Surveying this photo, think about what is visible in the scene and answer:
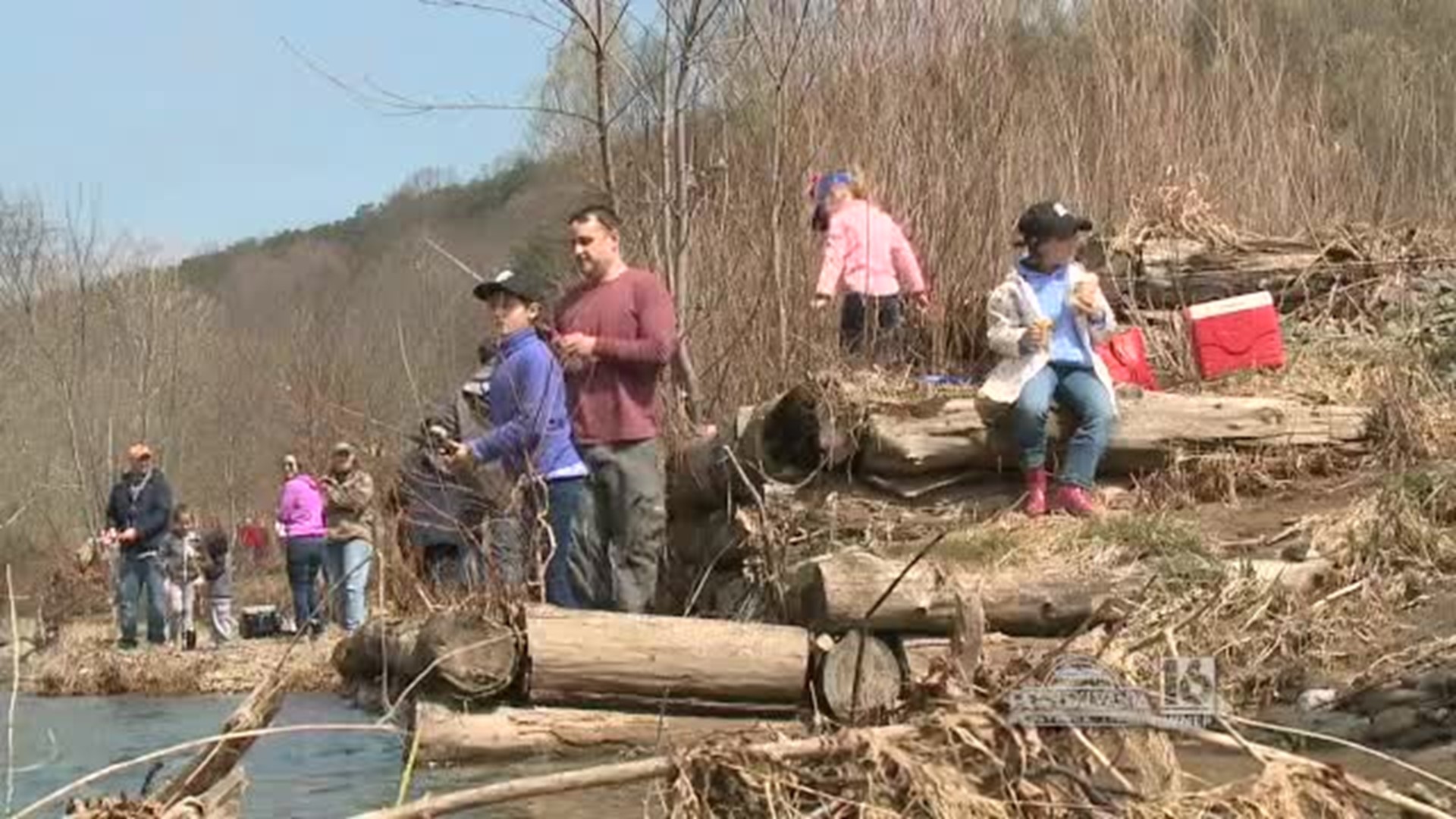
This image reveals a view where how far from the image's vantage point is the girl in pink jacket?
30.9ft

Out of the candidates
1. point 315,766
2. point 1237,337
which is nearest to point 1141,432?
point 1237,337

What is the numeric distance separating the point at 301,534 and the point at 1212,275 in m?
7.58

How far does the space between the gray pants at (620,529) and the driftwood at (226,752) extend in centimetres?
320

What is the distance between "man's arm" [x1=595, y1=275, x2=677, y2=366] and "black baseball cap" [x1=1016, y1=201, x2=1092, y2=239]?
1778 millimetres

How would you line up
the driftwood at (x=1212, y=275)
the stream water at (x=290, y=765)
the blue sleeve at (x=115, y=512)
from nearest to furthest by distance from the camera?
1. the stream water at (x=290, y=765)
2. the driftwood at (x=1212, y=275)
3. the blue sleeve at (x=115, y=512)

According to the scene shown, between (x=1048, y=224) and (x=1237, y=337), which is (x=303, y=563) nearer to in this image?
(x=1237, y=337)

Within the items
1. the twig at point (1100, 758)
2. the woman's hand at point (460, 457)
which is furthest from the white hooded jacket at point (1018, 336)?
the twig at point (1100, 758)

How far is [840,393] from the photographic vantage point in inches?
331

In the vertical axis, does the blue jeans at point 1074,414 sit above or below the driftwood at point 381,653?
above

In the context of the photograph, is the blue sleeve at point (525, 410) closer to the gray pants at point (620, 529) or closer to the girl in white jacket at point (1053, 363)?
the gray pants at point (620, 529)

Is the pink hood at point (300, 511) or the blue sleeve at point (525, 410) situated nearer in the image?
the blue sleeve at point (525, 410)

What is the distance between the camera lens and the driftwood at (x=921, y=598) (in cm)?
651

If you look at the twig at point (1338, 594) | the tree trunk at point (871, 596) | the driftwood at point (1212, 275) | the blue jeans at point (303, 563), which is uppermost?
the driftwood at point (1212, 275)

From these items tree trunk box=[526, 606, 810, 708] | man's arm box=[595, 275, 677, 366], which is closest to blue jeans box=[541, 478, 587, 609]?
man's arm box=[595, 275, 677, 366]
